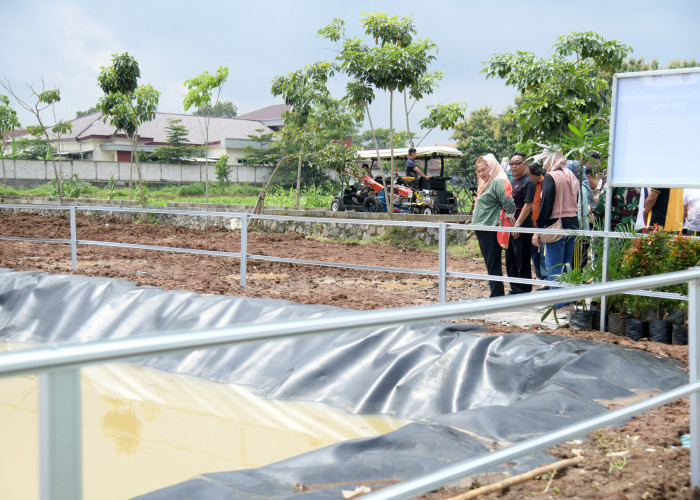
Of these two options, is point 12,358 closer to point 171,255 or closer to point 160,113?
point 171,255

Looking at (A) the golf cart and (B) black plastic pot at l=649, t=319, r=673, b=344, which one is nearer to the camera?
(B) black plastic pot at l=649, t=319, r=673, b=344

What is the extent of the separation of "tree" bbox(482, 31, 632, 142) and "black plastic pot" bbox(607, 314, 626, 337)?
14.9ft

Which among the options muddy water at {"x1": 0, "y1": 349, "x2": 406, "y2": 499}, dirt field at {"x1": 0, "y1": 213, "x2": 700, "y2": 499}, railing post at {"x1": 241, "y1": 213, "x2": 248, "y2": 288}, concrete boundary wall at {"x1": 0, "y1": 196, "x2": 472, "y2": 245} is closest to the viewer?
dirt field at {"x1": 0, "y1": 213, "x2": 700, "y2": 499}

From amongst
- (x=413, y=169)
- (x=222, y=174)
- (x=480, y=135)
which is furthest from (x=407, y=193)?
(x=480, y=135)

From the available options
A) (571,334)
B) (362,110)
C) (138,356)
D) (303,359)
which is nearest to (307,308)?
(303,359)

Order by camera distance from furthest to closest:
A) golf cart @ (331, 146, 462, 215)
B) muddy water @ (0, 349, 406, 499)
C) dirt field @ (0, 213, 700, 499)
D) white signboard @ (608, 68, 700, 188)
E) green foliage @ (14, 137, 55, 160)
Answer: green foliage @ (14, 137, 55, 160) < golf cart @ (331, 146, 462, 215) < white signboard @ (608, 68, 700, 188) < muddy water @ (0, 349, 406, 499) < dirt field @ (0, 213, 700, 499)

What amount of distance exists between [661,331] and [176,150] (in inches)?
1462

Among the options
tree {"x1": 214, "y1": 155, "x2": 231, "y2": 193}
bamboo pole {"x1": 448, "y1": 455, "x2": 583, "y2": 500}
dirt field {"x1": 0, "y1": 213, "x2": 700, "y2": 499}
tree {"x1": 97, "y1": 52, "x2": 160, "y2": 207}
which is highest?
tree {"x1": 97, "y1": 52, "x2": 160, "y2": 207}

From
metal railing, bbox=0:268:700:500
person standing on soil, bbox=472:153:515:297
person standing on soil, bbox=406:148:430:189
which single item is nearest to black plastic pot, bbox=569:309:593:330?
person standing on soil, bbox=472:153:515:297

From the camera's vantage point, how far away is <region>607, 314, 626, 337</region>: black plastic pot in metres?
5.21

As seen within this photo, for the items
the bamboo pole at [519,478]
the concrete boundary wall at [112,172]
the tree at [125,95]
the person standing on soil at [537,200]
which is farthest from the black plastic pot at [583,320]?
the concrete boundary wall at [112,172]

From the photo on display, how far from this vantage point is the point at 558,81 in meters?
9.68

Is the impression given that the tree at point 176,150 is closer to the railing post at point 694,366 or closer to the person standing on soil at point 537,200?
the person standing on soil at point 537,200

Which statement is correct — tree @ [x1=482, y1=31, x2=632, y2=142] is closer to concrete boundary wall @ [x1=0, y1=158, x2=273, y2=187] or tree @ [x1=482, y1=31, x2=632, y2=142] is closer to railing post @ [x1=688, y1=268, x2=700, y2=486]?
railing post @ [x1=688, y1=268, x2=700, y2=486]
